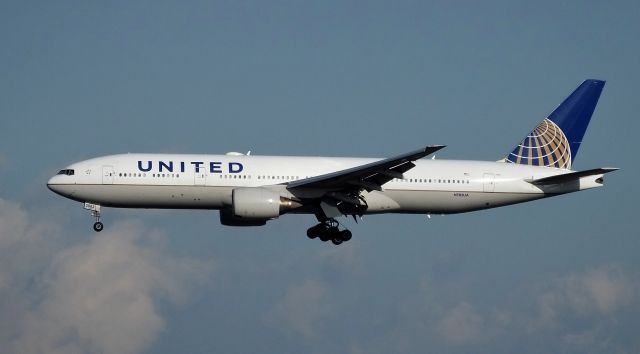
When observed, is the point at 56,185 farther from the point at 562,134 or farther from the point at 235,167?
the point at 562,134

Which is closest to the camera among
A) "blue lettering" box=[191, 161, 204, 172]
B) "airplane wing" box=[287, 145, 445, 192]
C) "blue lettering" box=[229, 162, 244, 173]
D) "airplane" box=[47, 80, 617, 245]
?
"airplane wing" box=[287, 145, 445, 192]

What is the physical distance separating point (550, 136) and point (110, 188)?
75.6ft

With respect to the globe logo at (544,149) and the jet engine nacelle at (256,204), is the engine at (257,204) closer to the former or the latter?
the jet engine nacelle at (256,204)

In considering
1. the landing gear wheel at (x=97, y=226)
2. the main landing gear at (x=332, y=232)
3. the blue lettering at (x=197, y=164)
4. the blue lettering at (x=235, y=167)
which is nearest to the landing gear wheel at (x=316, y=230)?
the main landing gear at (x=332, y=232)

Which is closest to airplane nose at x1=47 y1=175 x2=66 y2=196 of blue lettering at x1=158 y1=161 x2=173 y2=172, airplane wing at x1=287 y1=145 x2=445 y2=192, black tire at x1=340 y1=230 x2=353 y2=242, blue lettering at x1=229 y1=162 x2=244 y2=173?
blue lettering at x1=158 y1=161 x2=173 y2=172

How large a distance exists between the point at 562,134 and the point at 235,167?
60.1 ft

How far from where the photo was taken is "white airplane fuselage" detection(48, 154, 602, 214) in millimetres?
55281

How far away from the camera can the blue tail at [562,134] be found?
62562mm

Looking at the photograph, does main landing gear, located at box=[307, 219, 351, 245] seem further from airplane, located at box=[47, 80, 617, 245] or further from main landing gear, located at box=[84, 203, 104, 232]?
main landing gear, located at box=[84, 203, 104, 232]

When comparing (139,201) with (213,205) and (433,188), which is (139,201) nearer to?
(213,205)

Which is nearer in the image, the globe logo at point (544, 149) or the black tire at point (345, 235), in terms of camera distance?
the black tire at point (345, 235)

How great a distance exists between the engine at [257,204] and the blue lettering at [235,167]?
1.21m

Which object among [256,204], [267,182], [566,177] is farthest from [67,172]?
[566,177]

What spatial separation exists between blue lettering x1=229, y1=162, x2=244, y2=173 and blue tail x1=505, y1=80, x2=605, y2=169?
14.3 metres
